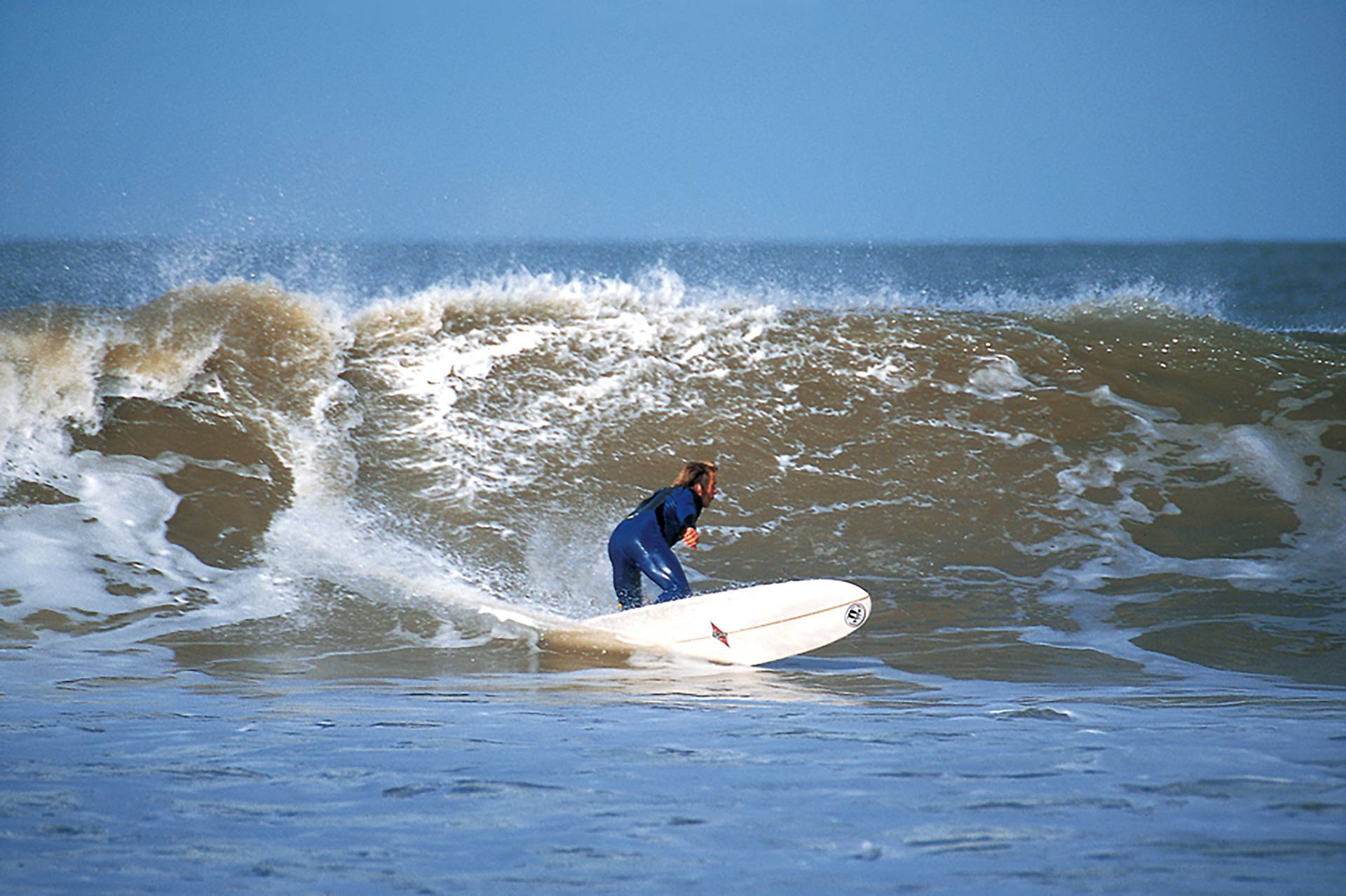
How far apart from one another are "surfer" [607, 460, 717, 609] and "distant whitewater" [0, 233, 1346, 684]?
23.6 inches

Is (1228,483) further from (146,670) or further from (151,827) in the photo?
(151,827)

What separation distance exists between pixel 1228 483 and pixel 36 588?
320 inches

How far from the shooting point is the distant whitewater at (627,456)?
6902mm

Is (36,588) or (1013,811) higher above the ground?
(1013,811)

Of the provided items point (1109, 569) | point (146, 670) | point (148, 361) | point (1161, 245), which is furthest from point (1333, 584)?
point (1161, 245)

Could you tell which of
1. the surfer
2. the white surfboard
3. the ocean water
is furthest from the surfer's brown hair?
the ocean water

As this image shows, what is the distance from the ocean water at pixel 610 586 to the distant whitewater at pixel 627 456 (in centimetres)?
5

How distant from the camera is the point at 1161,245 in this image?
64.7 m

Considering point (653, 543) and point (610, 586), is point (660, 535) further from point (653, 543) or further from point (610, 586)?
point (610, 586)

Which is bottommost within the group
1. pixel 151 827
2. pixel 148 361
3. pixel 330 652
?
pixel 330 652

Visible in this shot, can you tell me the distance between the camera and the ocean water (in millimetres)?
3174

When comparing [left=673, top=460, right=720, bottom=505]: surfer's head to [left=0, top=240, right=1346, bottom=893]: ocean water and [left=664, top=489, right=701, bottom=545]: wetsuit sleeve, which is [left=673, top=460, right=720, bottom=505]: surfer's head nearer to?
[left=664, top=489, right=701, bottom=545]: wetsuit sleeve

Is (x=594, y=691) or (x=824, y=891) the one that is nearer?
(x=824, y=891)

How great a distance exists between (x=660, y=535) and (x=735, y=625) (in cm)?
75
